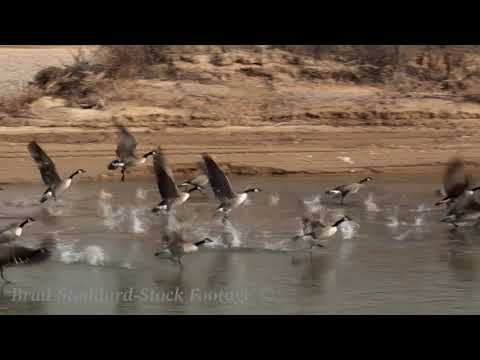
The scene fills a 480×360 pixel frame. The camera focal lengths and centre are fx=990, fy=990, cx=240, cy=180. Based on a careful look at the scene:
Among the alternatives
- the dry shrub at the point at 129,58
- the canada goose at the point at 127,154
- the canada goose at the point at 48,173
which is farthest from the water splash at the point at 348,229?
the dry shrub at the point at 129,58

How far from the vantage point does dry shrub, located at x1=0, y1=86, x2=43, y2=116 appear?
2148 centimetres

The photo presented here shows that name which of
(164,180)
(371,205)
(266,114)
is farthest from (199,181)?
(266,114)

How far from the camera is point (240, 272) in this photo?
11617 mm

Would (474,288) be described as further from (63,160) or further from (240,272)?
(63,160)

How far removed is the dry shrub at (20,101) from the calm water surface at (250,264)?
15.2 ft

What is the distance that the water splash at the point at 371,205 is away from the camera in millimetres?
16156

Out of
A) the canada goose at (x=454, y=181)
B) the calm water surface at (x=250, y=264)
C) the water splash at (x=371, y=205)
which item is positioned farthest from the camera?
the water splash at (x=371, y=205)

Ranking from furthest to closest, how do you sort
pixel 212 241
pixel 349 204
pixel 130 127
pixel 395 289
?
pixel 130 127
pixel 349 204
pixel 212 241
pixel 395 289

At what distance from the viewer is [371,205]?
16.6 metres

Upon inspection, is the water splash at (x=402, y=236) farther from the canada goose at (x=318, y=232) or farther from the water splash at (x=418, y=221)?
the canada goose at (x=318, y=232)

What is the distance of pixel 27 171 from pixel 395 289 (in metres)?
10.0

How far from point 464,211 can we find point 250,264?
12.2 feet

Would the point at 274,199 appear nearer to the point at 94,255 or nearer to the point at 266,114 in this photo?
the point at 266,114

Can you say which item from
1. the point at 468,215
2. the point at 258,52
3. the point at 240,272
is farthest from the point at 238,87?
the point at 240,272
